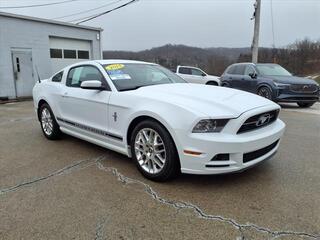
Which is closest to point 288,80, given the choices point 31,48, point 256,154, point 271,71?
point 271,71

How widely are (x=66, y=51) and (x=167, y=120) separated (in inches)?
585

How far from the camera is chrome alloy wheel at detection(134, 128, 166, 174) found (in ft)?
11.7

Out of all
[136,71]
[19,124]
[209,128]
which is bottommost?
[19,124]

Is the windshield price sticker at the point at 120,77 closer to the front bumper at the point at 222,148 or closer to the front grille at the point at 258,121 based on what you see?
the front bumper at the point at 222,148

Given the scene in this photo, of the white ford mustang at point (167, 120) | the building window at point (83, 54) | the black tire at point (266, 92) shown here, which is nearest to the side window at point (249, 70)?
the black tire at point (266, 92)

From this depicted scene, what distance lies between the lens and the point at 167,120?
3.37m

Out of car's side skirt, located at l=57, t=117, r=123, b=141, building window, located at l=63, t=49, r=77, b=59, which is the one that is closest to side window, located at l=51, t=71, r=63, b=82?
car's side skirt, located at l=57, t=117, r=123, b=141

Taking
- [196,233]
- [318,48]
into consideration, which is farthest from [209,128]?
[318,48]

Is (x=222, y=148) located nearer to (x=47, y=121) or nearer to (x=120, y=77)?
(x=120, y=77)

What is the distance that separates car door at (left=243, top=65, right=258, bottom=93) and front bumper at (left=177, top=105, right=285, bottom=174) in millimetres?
8164

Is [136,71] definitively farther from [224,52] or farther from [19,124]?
[224,52]

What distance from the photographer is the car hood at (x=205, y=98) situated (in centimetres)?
330

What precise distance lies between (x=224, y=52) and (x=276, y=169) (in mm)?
30739

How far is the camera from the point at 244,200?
3186 millimetres
